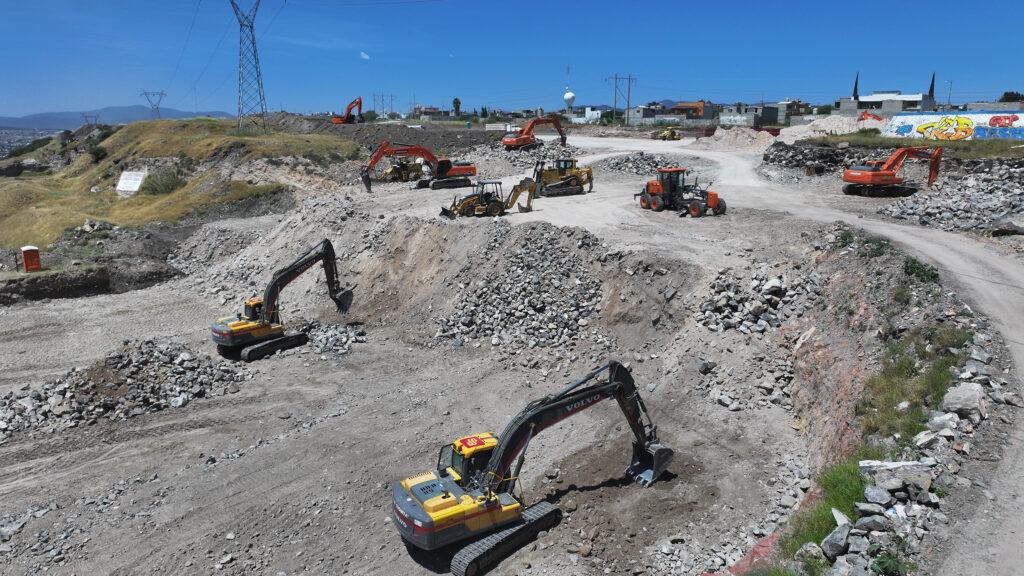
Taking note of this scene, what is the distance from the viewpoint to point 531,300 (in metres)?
18.8

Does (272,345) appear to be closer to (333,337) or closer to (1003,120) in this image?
(333,337)

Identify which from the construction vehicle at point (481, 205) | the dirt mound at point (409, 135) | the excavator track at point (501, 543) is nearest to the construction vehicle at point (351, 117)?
the dirt mound at point (409, 135)

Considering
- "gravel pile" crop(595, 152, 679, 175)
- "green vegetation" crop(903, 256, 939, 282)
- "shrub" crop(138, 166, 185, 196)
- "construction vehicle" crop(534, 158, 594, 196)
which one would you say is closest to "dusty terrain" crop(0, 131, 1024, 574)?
"green vegetation" crop(903, 256, 939, 282)

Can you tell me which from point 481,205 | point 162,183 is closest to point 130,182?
point 162,183

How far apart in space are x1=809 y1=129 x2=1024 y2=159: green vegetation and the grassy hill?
34.4 metres

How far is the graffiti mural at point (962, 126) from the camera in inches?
1367

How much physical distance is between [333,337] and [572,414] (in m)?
11.3

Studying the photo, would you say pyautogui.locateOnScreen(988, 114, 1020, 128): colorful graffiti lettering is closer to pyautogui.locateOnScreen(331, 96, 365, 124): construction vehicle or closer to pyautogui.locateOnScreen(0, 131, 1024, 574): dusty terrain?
pyautogui.locateOnScreen(0, 131, 1024, 574): dusty terrain

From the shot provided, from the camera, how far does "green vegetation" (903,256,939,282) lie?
13.7 meters

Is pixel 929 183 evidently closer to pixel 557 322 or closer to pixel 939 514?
pixel 557 322

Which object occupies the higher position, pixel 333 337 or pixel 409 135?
pixel 409 135

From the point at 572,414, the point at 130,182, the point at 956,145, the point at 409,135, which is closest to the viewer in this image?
the point at 572,414

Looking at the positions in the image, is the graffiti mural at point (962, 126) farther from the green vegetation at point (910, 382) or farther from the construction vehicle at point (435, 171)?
the green vegetation at point (910, 382)

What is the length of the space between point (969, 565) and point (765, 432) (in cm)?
570
